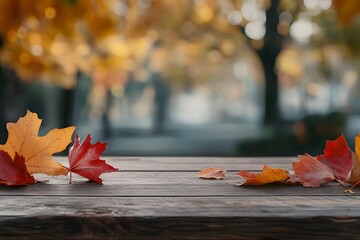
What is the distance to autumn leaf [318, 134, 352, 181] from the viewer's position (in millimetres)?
1153

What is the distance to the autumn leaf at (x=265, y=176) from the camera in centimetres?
108

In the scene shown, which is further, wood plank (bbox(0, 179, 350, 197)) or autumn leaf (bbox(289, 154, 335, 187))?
autumn leaf (bbox(289, 154, 335, 187))

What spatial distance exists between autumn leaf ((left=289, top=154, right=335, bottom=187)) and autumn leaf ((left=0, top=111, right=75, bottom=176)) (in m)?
0.46

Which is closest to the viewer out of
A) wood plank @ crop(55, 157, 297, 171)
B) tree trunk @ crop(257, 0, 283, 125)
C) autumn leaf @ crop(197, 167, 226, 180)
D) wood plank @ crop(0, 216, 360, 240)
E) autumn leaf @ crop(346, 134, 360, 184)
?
wood plank @ crop(0, 216, 360, 240)

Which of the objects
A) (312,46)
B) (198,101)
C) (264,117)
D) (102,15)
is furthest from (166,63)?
(198,101)

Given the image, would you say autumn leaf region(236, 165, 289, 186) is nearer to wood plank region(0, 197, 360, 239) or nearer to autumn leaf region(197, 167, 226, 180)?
autumn leaf region(197, 167, 226, 180)

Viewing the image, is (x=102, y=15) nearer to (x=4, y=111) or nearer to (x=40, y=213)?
(x=4, y=111)

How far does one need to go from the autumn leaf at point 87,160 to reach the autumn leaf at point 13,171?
0.33 feet

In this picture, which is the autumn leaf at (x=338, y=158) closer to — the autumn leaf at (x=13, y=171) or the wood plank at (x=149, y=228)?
the wood plank at (x=149, y=228)

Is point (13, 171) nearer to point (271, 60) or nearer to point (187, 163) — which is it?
point (187, 163)

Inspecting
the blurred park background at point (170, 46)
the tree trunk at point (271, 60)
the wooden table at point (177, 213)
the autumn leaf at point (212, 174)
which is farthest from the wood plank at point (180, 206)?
the tree trunk at point (271, 60)

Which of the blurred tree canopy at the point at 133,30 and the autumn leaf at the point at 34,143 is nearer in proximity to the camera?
the autumn leaf at the point at 34,143

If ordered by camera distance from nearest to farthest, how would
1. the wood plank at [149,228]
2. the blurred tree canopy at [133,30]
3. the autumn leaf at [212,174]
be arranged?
1. the wood plank at [149,228]
2. the autumn leaf at [212,174]
3. the blurred tree canopy at [133,30]

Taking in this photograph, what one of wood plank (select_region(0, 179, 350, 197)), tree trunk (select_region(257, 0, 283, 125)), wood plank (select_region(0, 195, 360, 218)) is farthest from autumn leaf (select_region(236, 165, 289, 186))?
tree trunk (select_region(257, 0, 283, 125))
